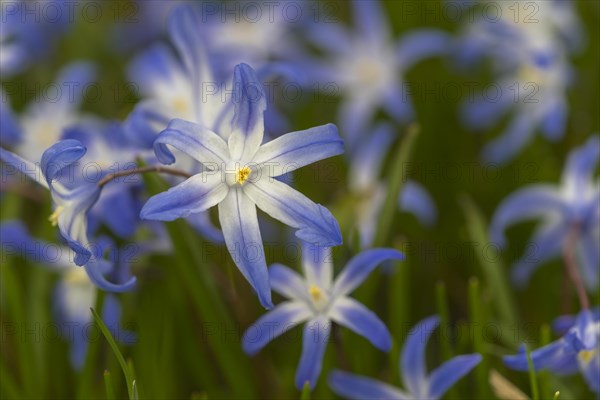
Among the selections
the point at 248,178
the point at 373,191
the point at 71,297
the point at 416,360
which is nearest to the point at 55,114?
the point at 71,297

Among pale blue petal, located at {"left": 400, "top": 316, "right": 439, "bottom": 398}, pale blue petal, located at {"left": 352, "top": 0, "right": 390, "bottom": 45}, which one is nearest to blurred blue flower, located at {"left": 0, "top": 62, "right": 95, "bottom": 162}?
pale blue petal, located at {"left": 352, "top": 0, "right": 390, "bottom": 45}

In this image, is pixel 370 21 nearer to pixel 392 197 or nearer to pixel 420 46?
pixel 420 46

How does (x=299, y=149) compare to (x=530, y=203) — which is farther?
(x=530, y=203)

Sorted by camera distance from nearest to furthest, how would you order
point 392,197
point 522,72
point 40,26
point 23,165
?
point 23,165 < point 392,197 < point 522,72 < point 40,26

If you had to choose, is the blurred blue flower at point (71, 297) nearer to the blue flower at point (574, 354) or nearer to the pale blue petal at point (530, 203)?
the blue flower at point (574, 354)

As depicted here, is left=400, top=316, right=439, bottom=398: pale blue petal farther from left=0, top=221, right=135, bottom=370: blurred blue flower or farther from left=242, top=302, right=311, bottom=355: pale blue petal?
left=0, top=221, right=135, bottom=370: blurred blue flower

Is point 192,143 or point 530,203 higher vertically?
point 192,143
